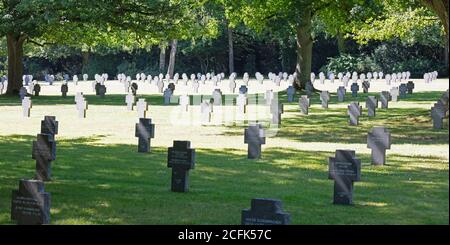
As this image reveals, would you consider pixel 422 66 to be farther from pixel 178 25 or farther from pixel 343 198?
pixel 343 198

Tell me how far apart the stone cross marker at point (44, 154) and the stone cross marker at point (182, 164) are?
1978mm

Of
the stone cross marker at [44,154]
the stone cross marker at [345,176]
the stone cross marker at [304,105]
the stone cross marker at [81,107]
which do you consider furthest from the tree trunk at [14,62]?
the stone cross marker at [345,176]

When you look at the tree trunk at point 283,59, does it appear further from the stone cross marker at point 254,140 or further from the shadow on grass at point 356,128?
the stone cross marker at point 254,140

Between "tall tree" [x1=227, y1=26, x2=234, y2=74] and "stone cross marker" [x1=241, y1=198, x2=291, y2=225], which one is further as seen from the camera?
"tall tree" [x1=227, y1=26, x2=234, y2=74]

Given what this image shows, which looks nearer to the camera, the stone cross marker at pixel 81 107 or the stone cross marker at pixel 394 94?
the stone cross marker at pixel 81 107

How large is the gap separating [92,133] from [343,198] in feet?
40.1

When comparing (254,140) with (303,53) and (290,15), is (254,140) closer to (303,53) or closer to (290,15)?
(290,15)

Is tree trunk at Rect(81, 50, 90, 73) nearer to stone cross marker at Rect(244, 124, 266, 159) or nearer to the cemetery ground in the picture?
the cemetery ground

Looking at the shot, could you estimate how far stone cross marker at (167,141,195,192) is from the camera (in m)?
11.5

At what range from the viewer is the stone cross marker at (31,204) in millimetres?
8117

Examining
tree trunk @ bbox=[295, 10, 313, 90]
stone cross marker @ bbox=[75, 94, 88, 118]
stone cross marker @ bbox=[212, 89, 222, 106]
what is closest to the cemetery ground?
stone cross marker @ bbox=[75, 94, 88, 118]

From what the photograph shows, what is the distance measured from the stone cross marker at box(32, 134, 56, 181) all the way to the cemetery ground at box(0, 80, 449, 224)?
0.88 feet

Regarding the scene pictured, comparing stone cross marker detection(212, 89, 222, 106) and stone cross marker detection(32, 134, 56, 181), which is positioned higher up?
stone cross marker detection(212, 89, 222, 106)
